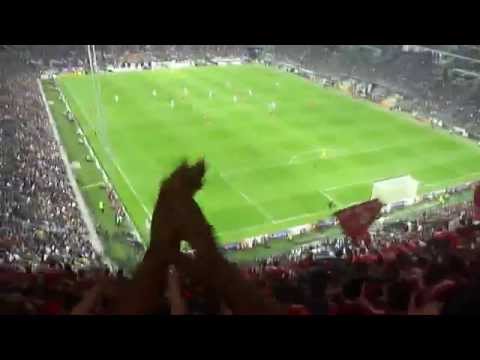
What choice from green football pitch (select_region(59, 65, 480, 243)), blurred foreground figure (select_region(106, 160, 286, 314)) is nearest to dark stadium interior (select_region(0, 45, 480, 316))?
blurred foreground figure (select_region(106, 160, 286, 314))

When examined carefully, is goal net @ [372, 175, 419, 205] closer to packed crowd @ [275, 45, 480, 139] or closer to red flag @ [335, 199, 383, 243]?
red flag @ [335, 199, 383, 243]

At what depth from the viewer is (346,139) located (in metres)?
→ 14.4

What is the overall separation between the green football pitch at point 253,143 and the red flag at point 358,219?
4.68 feet

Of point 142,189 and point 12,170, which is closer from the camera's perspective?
point 12,170

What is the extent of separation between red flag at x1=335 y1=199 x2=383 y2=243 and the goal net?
0.79 meters

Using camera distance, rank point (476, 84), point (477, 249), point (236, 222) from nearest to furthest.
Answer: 1. point (477, 249)
2. point (236, 222)
3. point (476, 84)

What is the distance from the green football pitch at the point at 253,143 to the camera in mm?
11062

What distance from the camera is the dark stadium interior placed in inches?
164

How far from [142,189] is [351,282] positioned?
7569 millimetres

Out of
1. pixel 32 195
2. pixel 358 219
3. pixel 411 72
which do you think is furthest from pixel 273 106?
pixel 32 195

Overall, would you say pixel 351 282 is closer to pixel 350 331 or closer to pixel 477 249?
pixel 350 331

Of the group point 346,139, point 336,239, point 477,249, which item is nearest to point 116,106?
point 346,139

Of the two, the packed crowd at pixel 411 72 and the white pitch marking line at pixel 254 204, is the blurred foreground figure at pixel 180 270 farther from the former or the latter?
the packed crowd at pixel 411 72
